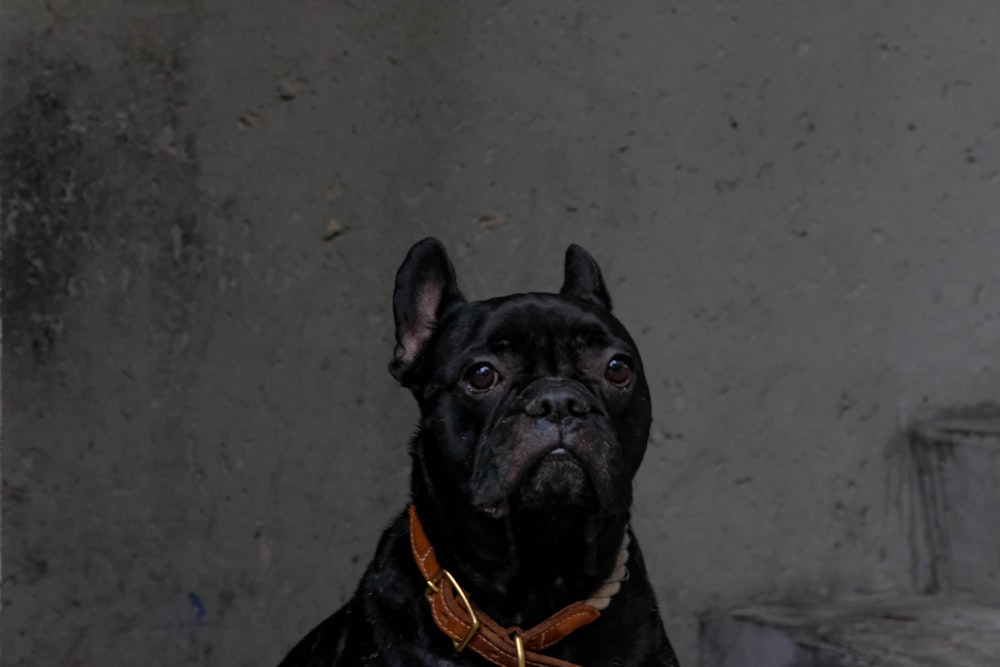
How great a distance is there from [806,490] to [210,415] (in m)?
1.86

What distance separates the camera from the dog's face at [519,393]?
2365 millimetres

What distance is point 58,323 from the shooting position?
3389mm

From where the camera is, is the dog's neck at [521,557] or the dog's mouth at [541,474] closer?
the dog's mouth at [541,474]

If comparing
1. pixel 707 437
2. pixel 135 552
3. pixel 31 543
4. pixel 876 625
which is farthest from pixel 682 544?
pixel 31 543

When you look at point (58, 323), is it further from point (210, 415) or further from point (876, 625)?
point (876, 625)

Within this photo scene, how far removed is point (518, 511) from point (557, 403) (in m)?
0.22

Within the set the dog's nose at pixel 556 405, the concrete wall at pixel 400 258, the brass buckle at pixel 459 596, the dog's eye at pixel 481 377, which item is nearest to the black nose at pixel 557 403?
the dog's nose at pixel 556 405

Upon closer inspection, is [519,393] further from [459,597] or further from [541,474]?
[459,597]

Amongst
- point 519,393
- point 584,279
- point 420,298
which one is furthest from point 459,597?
point 584,279

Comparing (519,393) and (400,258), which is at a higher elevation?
(400,258)

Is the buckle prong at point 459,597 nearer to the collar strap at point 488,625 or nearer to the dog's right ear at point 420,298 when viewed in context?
the collar strap at point 488,625

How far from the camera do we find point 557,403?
7.79 feet

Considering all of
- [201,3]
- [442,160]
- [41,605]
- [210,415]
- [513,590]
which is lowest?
[41,605]

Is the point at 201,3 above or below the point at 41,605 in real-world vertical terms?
above
